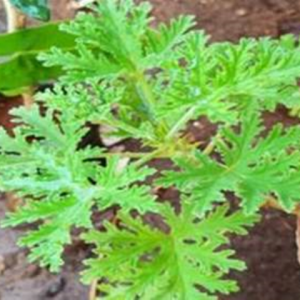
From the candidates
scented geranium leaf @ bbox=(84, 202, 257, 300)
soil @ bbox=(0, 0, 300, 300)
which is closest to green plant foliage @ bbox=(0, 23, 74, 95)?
soil @ bbox=(0, 0, 300, 300)

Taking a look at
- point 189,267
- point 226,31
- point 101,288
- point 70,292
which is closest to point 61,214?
point 189,267

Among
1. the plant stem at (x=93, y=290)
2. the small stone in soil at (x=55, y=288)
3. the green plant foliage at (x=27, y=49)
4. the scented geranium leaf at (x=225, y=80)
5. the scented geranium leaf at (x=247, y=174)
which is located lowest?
the small stone in soil at (x=55, y=288)

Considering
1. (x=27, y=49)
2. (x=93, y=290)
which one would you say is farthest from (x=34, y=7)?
(x=93, y=290)

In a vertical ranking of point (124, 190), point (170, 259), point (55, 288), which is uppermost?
point (124, 190)

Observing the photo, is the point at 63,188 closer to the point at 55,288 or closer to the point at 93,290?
the point at 93,290

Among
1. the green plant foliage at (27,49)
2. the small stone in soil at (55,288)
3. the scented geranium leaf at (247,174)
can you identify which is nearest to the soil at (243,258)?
the small stone in soil at (55,288)

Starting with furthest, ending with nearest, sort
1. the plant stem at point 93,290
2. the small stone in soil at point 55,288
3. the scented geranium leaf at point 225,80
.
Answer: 1. the small stone in soil at point 55,288
2. the plant stem at point 93,290
3. the scented geranium leaf at point 225,80

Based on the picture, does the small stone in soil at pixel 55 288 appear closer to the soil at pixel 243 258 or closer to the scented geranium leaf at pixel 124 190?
the soil at pixel 243 258
